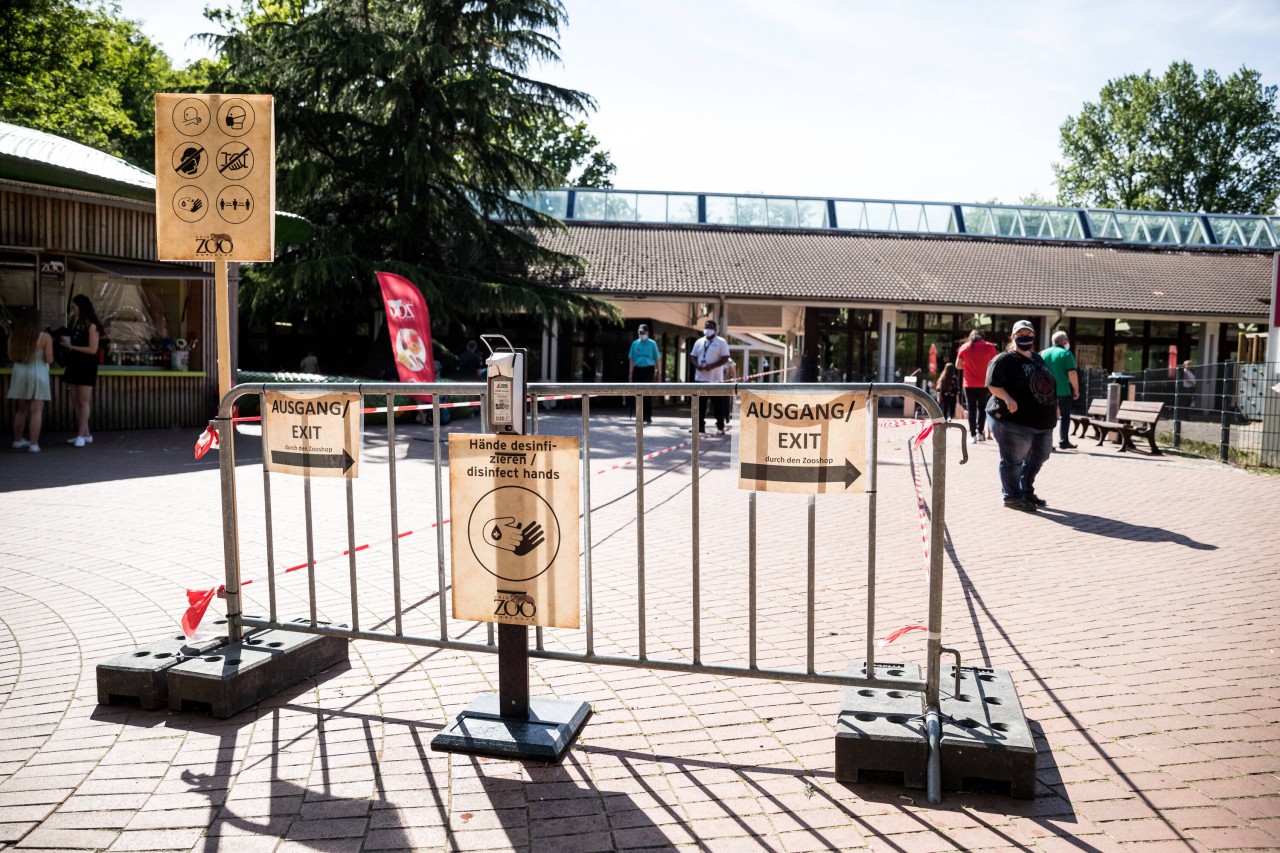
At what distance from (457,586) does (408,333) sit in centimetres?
952

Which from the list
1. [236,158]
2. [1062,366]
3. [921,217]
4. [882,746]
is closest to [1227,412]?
[1062,366]

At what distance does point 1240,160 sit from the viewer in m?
58.6

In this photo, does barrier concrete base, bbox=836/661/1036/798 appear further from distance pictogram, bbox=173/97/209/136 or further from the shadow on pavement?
the shadow on pavement

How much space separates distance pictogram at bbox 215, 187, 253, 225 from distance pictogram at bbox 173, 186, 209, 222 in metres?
0.08

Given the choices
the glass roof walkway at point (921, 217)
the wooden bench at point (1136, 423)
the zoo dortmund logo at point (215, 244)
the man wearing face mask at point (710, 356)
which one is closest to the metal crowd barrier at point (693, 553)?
the zoo dortmund logo at point (215, 244)

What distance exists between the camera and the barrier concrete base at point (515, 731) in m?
3.41

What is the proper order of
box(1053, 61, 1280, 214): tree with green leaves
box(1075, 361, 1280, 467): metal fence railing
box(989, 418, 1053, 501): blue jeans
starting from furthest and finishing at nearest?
box(1053, 61, 1280, 214): tree with green leaves
box(1075, 361, 1280, 467): metal fence railing
box(989, 418, 1053, 501): blue jeans

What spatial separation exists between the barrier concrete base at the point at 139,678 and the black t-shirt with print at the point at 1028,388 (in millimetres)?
7173

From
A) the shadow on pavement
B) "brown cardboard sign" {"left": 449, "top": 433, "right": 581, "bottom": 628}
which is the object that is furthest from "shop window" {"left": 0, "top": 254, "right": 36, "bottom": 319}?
the shadow on pavement

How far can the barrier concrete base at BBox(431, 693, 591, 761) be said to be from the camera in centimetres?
341

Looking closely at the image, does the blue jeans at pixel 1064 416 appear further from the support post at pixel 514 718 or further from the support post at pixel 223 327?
the support post at pixel 223 327

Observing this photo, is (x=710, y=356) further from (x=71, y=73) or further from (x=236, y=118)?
(x=71, y=73)

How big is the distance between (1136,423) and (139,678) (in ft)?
52.0

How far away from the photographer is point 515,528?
3.56 meters
